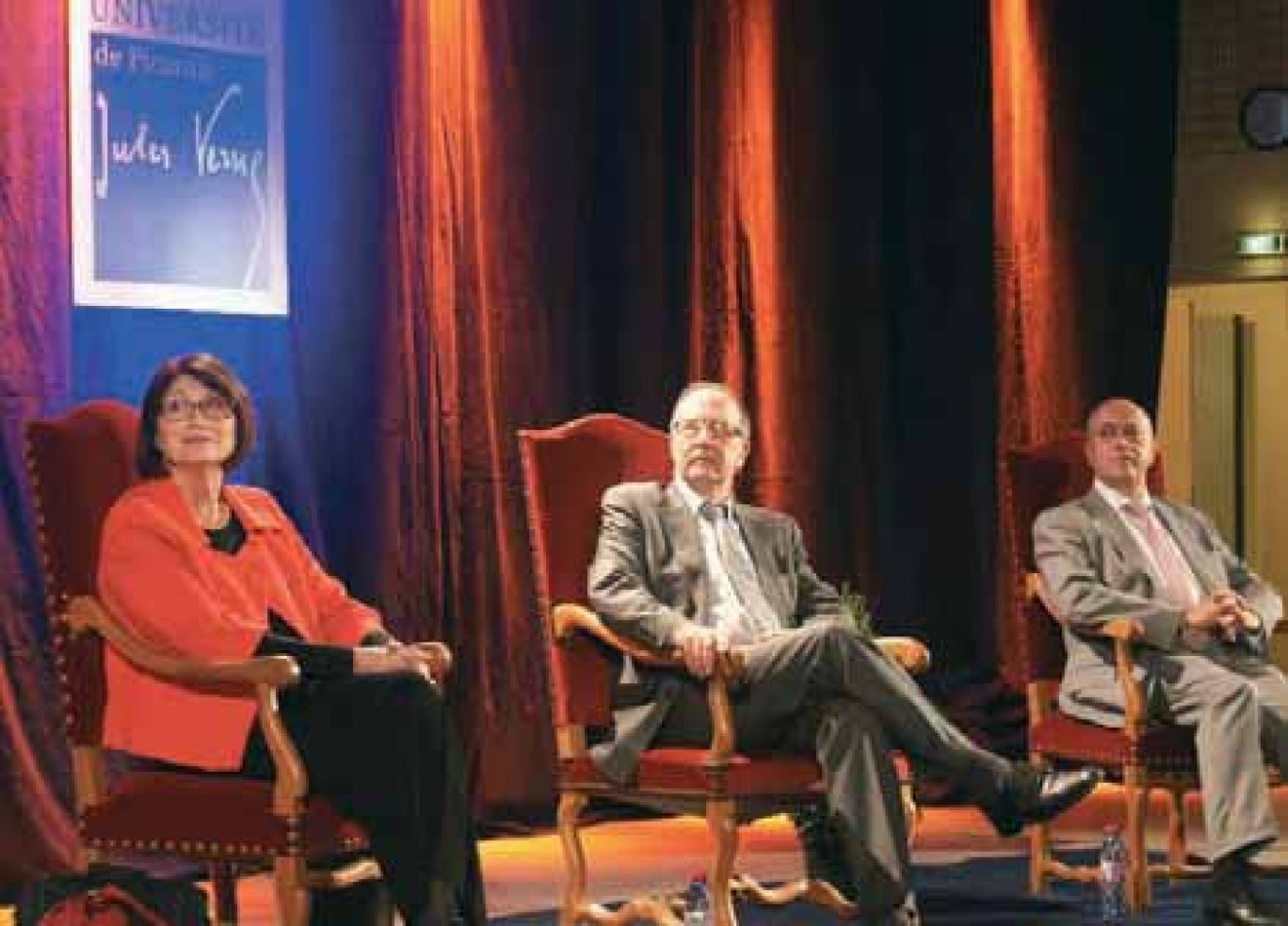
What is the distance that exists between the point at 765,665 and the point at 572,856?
1.98ft

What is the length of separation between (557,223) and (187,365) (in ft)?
8.23

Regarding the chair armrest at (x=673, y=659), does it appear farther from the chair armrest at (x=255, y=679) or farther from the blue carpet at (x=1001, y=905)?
the chair armrest at (x=255, y=679)

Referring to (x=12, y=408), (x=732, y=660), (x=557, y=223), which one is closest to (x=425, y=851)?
(x=732, y=660)

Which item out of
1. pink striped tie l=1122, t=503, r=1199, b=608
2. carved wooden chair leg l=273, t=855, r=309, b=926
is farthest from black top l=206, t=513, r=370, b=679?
pink striped tie l=1122, t=503, r=1199, b=608

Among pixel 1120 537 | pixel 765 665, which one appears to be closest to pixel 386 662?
pixel 765 665

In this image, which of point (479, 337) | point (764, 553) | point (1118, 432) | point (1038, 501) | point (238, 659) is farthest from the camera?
point (479, 337)

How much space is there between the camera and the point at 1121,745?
589 centimetres

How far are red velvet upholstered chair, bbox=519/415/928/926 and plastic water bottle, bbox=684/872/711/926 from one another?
3 cm

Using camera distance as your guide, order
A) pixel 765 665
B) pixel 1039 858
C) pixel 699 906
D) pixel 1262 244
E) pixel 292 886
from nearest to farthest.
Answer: pixel 292 886, pixel 765 665, pixel 699 906, pixel 1039 858, pixel 1262 244

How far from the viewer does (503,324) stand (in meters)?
7.13

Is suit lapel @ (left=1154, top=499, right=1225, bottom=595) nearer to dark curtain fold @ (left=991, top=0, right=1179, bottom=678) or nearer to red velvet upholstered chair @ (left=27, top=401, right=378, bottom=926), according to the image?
dark curtain fold @ (left=991, top=0, right=1179, bottom=678)

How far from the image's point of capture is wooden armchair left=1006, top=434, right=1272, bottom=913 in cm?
588

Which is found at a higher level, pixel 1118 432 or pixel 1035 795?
pixel 1118 432
